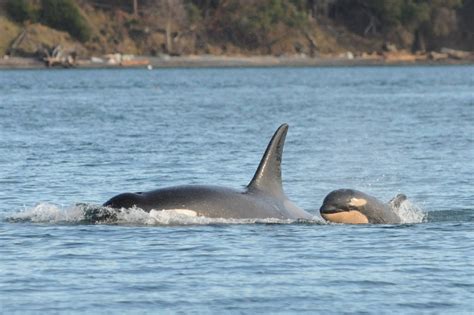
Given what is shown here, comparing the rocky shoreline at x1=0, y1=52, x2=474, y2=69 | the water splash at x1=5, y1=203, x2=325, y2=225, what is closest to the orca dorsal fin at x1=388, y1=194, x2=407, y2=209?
the water splash at x1=5, y1=203, x2=325, y2=225

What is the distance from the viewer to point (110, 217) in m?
20.6

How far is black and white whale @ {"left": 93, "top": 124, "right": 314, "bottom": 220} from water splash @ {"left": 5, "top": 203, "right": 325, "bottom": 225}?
0.06m

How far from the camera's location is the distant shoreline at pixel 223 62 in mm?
125125

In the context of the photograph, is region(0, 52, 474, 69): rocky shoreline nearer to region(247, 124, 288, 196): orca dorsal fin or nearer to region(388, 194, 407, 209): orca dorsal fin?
region(388, 194, 407, 209): orca dorsal fin

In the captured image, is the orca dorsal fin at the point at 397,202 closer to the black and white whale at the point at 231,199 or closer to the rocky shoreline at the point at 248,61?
the black and white whale at the point at 231,199

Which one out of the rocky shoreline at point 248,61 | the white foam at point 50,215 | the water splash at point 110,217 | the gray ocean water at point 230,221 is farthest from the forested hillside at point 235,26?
the water splash at point 110,217

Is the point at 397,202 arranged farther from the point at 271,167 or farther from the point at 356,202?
the point at 271,167

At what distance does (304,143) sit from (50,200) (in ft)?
55.6

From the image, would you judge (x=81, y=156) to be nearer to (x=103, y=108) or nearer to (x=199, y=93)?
(x=103, y=108)

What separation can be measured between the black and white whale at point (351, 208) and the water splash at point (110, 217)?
26 cm

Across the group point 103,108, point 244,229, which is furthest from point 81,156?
point 103,108

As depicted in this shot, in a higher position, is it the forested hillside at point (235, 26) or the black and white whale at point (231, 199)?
the black and white whale at point (231, 199)

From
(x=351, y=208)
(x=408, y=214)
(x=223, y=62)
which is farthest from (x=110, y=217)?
(x=223, y=62)

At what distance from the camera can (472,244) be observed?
2002 cm
